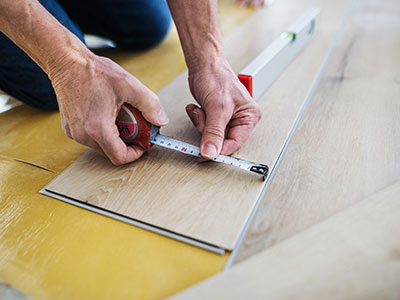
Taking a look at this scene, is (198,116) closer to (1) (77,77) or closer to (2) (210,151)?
A: (2) (210,151)

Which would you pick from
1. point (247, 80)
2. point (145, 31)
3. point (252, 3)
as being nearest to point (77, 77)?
point (247, 80)

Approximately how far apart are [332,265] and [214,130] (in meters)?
0.60

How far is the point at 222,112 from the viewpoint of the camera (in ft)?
4.21

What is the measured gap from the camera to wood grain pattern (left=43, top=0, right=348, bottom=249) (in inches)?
43.3

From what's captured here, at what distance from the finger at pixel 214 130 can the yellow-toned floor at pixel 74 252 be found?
0.35m

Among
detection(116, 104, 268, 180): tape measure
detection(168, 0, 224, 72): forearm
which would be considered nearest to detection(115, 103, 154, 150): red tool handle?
detection(116, 104, 268, 180): tape measure

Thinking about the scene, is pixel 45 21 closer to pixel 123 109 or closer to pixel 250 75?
pixel 123 109

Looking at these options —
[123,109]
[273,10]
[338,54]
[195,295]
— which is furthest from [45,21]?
[273,10]

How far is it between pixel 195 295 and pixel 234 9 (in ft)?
9.27

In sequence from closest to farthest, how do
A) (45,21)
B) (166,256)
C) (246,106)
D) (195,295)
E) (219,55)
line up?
(195,295) → (166,256) → (45,21) → (246,106) → (219,55)

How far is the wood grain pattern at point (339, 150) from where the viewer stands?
1110 mm

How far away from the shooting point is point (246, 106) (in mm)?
1343

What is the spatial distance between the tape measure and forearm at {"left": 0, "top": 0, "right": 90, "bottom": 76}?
10.3 inches

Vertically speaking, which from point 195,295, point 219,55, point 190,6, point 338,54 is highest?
point 190,6
